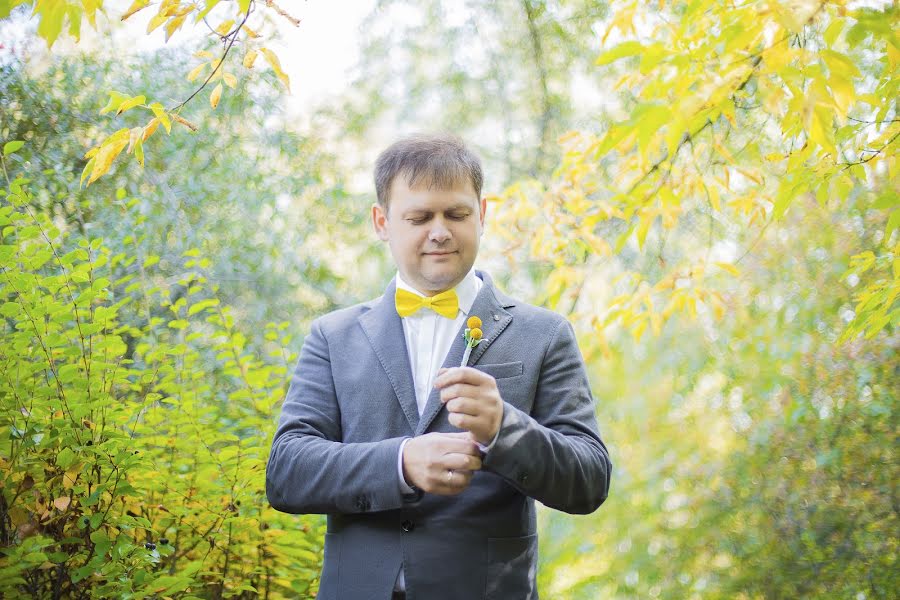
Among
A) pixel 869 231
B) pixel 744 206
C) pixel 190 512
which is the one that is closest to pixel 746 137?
pixel 869 231

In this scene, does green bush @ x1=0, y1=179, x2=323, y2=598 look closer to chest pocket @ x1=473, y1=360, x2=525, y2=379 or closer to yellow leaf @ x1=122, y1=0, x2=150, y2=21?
yellow leaf @ x1=122, y1=0, x2=150, y2=21

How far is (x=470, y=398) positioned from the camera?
1246 mm

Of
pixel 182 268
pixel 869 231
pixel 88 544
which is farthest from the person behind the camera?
pixel 869 231

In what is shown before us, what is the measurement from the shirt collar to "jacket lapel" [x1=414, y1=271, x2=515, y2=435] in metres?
0.02

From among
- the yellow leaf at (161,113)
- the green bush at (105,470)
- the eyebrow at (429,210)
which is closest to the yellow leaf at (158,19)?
the yellow leaf at (161,113)

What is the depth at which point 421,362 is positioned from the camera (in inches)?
64.6

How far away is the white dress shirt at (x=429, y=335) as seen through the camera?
1.62 m

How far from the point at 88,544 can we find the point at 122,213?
4.99ft

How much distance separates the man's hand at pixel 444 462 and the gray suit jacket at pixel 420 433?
0.04 m

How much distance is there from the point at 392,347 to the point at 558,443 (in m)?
0.42

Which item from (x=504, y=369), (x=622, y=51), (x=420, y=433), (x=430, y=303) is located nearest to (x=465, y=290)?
(x=430, y=303)

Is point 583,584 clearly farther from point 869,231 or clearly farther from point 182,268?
point 182,268

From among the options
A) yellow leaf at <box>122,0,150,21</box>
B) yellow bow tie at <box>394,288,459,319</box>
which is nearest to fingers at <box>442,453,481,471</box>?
yellow bow tie at <box>394,288,459,319</box>

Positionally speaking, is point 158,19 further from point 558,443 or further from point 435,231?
point 558,443
